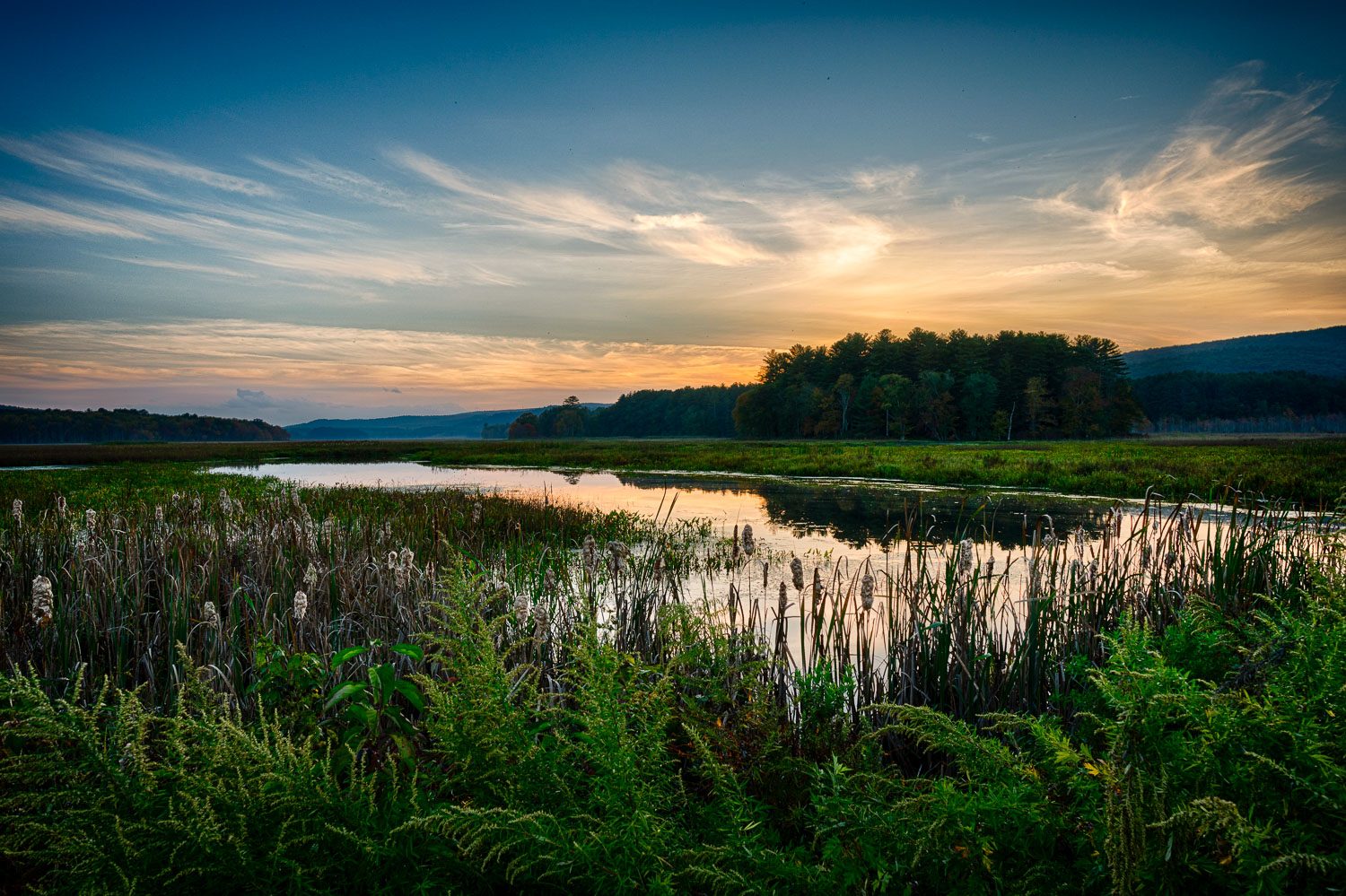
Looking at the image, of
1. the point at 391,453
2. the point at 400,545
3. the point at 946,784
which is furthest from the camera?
the point at 391,453

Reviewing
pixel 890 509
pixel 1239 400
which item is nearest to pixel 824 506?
pixel 890 509

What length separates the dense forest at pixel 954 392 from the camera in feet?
362

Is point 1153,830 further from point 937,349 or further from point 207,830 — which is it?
point 937,349

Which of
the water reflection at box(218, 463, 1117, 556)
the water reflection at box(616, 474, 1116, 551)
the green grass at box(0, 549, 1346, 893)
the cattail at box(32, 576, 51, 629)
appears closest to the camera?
the green grass at box(0, 549, 1346, 893)

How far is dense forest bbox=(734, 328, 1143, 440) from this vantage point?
11044 cm

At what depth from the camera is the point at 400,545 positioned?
10859mm

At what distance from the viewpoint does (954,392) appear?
11894 centimetres

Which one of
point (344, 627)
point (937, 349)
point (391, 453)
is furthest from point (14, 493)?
point (937, 349)

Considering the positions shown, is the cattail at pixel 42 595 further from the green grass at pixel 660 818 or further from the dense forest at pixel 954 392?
the dense forest at pixel 954 392

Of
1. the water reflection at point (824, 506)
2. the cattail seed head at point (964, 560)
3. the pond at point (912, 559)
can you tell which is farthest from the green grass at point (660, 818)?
the water reflection at point (824, 506)

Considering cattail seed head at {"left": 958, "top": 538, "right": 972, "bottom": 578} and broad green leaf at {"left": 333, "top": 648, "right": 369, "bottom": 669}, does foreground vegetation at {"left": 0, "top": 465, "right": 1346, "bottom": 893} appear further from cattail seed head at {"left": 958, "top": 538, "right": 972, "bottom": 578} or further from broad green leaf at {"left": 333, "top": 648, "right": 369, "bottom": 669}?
cattail seed head at {"left": 958, "top": 538, "right": 972, "bottom": 578}

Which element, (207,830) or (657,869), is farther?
(657,869)

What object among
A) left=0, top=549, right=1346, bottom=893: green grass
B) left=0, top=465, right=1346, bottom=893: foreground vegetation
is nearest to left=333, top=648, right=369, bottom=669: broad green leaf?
left=0, top=465, right=1346, bottom=893: foreground vegetation

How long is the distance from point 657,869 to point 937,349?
444 feet
